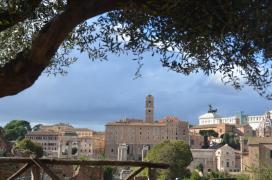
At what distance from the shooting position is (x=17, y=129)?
13425 cm

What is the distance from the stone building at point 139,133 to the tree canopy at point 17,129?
76.2 feet

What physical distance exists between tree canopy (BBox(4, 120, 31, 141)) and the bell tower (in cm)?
3657

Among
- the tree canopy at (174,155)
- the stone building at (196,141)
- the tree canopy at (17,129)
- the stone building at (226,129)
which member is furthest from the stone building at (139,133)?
the tree canopy at (174,155)

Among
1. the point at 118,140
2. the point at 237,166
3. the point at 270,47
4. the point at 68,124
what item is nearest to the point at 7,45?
the point at 270,47

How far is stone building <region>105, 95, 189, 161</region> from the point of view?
139 m

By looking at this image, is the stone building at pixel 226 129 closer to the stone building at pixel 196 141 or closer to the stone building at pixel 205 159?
the stone building at pixel 196 141

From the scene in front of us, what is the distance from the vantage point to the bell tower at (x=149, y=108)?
6038 inches

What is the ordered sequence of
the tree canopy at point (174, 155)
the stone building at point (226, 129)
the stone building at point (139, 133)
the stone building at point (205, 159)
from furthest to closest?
1. the stone building at point (226, 129)
2. the stone building at point (139, 133)
3. the stone building at point (205, 159)
4. the tree canopy at point (174, 155)

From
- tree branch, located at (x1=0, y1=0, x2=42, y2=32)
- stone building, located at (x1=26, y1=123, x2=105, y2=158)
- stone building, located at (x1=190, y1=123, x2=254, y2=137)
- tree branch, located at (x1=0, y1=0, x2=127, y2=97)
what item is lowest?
tree branch, located at (x1=0, y1=0, x2=127, y2=97)

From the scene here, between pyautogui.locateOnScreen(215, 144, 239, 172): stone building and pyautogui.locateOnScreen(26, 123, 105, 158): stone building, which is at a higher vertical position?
pyautogui.locateOnScreen(26, 123, 105, 158): stone building

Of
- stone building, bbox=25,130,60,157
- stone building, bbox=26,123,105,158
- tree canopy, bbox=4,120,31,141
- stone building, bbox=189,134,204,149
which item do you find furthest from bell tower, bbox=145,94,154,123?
tree canopy, bbox=4,120,31,141

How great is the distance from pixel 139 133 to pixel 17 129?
112 ft

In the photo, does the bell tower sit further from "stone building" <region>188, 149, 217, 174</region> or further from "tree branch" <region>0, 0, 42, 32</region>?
"tree branch" <region>0, 0, 42, 32</region>

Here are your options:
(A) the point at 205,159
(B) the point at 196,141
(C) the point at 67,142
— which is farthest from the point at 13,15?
(B) the point at 196,141
